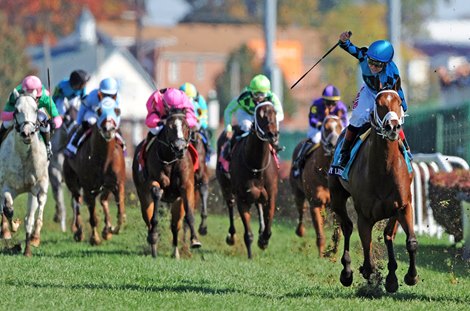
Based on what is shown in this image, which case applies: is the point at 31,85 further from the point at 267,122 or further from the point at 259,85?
the point at 259,85

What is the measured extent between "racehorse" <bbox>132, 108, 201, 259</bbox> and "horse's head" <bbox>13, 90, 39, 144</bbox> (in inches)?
61.7

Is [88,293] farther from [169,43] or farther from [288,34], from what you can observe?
[288,34]

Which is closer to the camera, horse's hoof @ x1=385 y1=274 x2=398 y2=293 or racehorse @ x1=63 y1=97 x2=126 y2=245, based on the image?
horse's hoof @ x1=385 y1=274 x2=398 y2=293

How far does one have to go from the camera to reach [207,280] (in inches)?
486

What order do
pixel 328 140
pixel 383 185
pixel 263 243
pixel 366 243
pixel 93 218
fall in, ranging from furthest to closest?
pixel 93 218 < pixel 263 243 < pixel 328 140 < pixel 366 243 < pixel 383 185

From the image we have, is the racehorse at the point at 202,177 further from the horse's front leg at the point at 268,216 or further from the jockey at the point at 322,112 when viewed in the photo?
the horse's front leg at the point at 268,216

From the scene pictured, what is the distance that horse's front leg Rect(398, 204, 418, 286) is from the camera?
427 inches

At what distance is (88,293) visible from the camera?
11055 millimetres

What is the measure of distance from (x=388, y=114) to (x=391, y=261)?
4.70 feet

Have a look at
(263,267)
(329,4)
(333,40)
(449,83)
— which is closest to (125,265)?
(263,267)

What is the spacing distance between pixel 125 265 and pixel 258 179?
2578 mm

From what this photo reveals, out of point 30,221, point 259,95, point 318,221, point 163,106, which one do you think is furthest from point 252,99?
point 30,221

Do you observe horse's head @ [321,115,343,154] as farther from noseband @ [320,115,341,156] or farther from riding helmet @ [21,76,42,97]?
riding helmet @ [21,76,42,97]

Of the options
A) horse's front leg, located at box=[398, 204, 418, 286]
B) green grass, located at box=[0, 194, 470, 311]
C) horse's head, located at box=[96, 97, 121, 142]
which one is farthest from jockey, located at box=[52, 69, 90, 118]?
horse's front leg, located at box=[398, 204, 418, 286]
